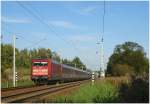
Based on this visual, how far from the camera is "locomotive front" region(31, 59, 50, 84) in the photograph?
154ft

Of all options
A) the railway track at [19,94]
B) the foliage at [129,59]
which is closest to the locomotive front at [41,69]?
the railway track at [19,94]

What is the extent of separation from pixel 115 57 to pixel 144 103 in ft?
316

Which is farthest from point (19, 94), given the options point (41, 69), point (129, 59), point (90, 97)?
point (129, 59)

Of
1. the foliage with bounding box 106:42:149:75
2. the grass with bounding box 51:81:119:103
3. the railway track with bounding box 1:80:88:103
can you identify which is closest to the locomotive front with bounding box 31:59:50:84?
the railway track with bounding box 1:80:88:103

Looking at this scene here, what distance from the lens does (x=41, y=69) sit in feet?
155

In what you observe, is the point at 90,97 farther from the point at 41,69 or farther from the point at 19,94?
the point at 41,69

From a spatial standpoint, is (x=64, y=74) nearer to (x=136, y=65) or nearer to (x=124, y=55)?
(x=136, y=65)

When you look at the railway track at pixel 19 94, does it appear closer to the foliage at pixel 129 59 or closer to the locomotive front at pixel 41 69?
the locomotive front at pixel 41 69

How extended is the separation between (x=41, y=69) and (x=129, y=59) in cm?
6048

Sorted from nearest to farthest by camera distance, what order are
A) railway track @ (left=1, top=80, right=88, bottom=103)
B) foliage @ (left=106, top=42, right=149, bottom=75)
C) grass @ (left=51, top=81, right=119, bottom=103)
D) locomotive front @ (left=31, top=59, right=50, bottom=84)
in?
grass @ (left=51, top=81, right=119, bottom=103), railway track @ (left=1, top=80, right=88, bottom=103), locomotive front @ (left=31, top=59, right=50, bottom=84), foliage @ (left=106, top=42, right=149, bottom=75)

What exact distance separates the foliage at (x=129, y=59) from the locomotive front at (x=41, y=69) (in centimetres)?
3713

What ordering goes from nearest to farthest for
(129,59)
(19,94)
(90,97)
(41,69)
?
(90,97) → (19,94) → (41,69) → (129,59)

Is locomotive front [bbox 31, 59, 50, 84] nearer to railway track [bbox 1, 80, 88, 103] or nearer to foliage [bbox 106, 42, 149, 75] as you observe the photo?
railway track [bbox 1, 80, 88, 103]

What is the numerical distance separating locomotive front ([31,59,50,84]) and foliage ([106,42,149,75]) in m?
37.1
